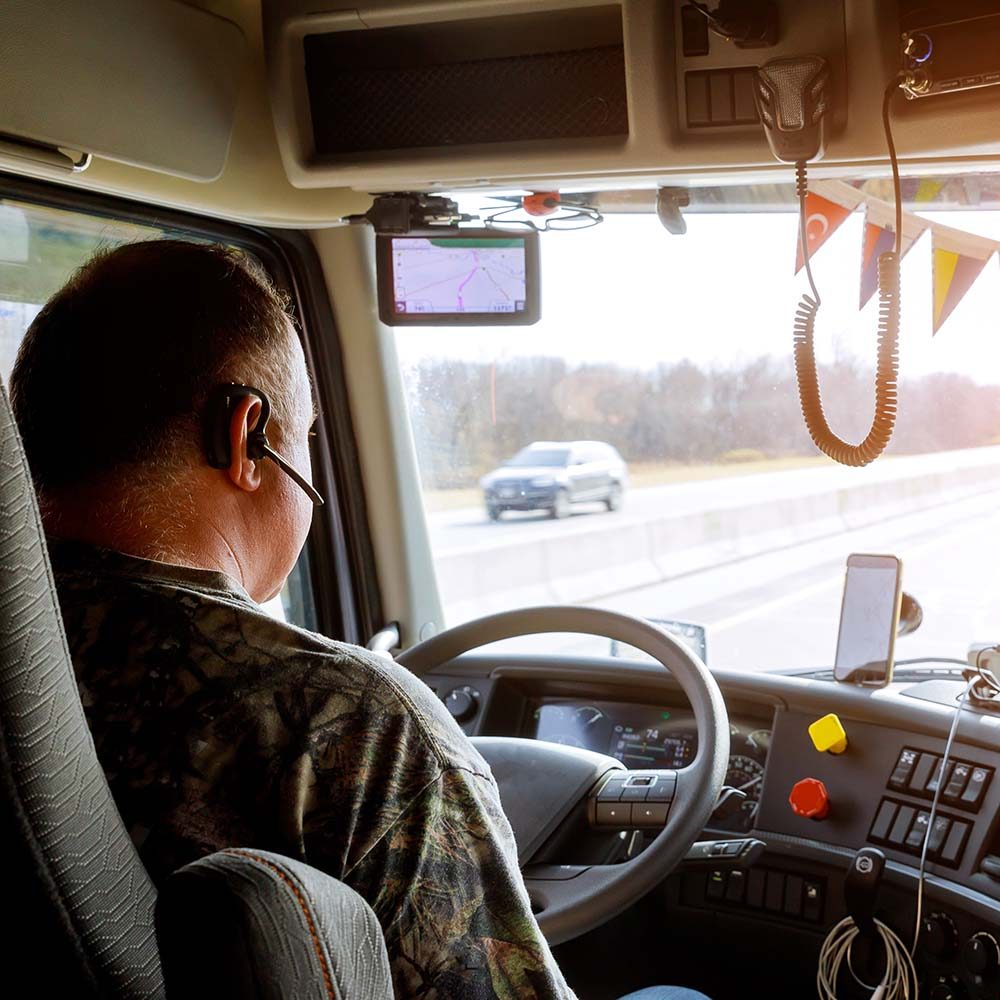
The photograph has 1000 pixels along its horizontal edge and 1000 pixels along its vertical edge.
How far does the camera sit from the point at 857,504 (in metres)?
2.73

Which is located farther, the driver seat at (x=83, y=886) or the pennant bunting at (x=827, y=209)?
the pennant bunting at (x=827, y=209)

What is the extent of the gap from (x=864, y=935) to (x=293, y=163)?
1.71 meters

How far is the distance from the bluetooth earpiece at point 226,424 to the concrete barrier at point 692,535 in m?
1.07

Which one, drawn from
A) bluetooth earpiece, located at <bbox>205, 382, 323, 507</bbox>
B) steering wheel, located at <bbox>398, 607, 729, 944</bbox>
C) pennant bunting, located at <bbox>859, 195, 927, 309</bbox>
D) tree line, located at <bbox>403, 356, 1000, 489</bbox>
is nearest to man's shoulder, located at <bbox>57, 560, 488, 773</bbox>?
bluetooth earpiece, located at <bbox>205, 382, 323, 507</bbox>

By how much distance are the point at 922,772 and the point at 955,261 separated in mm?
937

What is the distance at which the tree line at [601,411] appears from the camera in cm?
263

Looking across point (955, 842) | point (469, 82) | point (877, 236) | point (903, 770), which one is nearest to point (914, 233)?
point (877, 236)

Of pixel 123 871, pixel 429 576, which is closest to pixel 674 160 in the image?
pixel 429 576

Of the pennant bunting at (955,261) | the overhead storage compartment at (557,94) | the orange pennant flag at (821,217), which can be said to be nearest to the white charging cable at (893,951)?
the pennant bunting at (955,261)

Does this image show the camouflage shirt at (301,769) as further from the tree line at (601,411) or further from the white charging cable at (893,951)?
the tree line at (601,411)

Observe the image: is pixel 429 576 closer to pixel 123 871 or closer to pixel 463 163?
pixel 463 163

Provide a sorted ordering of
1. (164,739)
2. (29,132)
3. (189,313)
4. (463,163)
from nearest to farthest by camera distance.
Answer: (164,739) < (189,313) < (29,132) < (463,163)

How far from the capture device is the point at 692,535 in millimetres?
4039

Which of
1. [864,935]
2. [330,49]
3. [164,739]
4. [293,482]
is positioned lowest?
[864,935]
